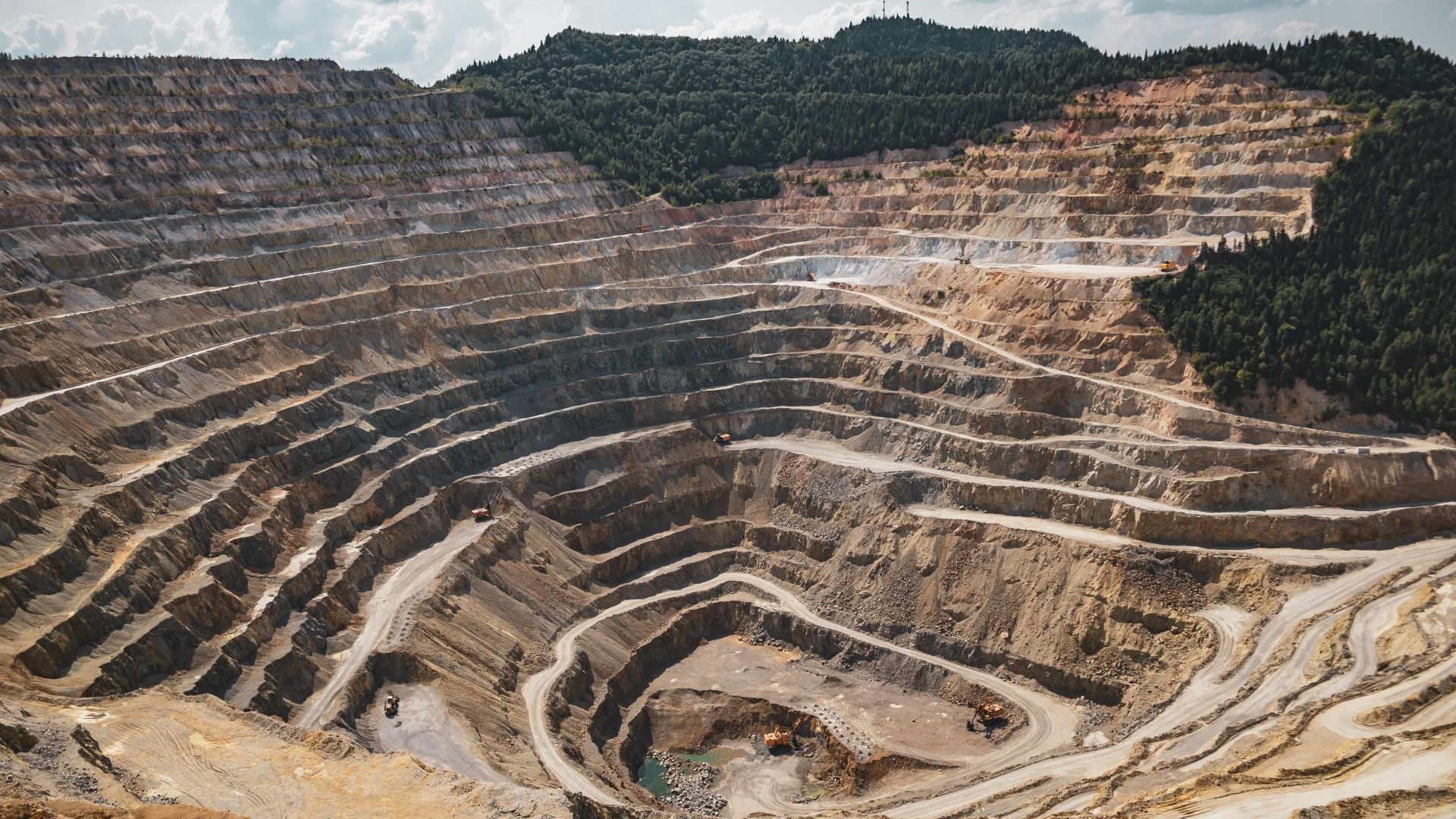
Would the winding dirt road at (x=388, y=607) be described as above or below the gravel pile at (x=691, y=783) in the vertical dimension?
above

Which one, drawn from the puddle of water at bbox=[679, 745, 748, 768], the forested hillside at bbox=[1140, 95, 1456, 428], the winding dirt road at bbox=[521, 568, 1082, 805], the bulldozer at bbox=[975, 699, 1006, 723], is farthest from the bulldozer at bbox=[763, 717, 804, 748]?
the forested hillside at bbox=[1140, 95, 1456, 428]

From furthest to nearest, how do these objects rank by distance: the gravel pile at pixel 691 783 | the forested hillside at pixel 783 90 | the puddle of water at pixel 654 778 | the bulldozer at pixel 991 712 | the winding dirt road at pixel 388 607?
the forested hillside at pixel 783 90 < the bulldozer at pixel 991 712 < the puddle of water at pixel 654 778 < the gravel pile at pixel 691 783 < the winding dirt road at pixel 388 607

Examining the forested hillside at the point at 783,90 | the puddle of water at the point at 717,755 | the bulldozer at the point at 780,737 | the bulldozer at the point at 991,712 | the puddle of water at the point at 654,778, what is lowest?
the puddle of water at the point at 654,778

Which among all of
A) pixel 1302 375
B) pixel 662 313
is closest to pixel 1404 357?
pixel 1302 375

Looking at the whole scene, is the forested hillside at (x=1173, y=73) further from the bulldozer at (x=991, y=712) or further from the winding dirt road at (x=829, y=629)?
the bulldozer at (x=991, y=712)

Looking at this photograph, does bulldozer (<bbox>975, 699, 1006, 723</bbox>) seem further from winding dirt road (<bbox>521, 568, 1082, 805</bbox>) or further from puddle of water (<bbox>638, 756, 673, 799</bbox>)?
puddle of water (<bbox>638, 756, 673, 799</bbox>)

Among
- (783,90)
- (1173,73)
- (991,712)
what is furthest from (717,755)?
(783,90)

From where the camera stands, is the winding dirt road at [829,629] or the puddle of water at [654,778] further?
the puddle of water at [654,778]

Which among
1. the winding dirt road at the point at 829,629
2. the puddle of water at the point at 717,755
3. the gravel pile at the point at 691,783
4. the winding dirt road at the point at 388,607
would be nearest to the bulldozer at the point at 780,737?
the puddle of water at the point at 717,755
